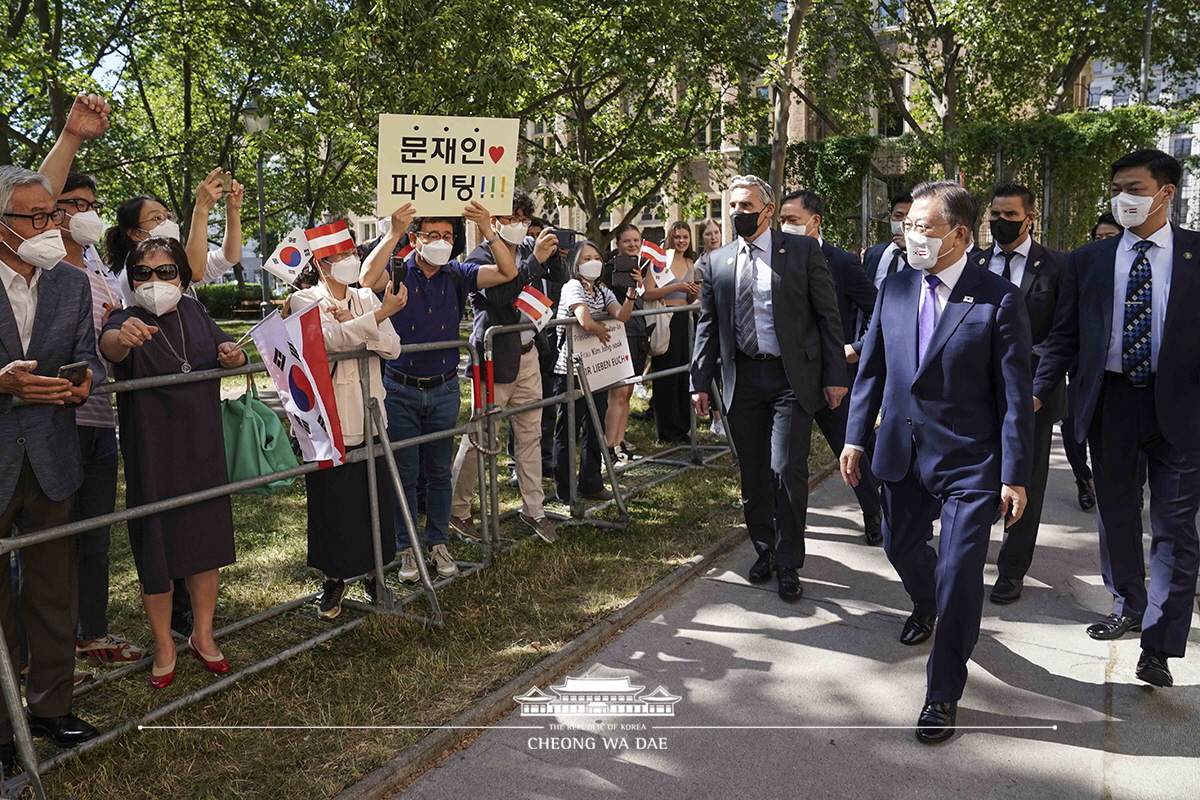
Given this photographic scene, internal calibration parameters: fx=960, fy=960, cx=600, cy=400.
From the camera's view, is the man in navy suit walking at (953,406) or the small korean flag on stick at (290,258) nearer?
the man in navy suit walking at (953,406)

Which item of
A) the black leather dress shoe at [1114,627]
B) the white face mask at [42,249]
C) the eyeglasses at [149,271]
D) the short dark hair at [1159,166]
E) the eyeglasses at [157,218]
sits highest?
the short dark hair at [1159,166]

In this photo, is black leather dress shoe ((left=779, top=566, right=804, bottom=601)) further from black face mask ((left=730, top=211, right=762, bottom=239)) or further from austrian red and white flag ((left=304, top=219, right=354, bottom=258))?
austrian red and white flag ((left=304, top=219, right=354, bottom=258))

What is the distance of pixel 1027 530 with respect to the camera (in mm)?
5203

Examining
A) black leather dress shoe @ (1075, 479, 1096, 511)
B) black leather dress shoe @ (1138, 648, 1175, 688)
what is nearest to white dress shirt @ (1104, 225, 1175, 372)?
black leather dress shoe @ (1138, 648, 1175, 688)

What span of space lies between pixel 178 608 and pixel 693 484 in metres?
4.13

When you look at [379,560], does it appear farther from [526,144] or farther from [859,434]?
[526,144]

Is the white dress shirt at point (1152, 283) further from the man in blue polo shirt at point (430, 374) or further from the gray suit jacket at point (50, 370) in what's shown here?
the gray suit jacket at point (50, 370)

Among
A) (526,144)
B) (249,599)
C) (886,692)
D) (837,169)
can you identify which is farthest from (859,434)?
(837,169)

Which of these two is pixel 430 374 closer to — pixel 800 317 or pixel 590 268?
pixel 590 268

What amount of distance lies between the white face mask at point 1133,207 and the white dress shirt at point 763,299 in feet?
5.66

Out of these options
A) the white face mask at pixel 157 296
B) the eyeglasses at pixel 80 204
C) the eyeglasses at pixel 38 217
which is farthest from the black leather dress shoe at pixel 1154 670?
the eyeglasses at pixel 80 204

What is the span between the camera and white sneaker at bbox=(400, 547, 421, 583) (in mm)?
5453

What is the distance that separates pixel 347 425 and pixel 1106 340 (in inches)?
142

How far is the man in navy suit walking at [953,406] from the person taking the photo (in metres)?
3.69
